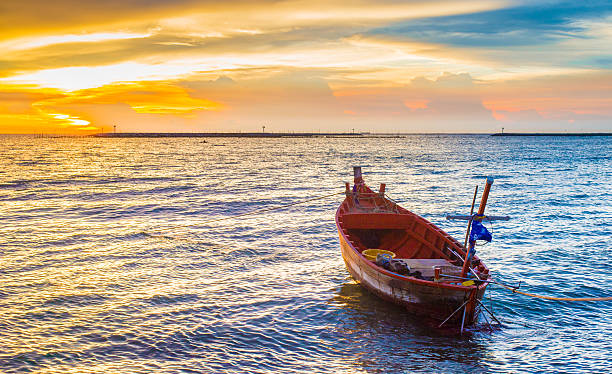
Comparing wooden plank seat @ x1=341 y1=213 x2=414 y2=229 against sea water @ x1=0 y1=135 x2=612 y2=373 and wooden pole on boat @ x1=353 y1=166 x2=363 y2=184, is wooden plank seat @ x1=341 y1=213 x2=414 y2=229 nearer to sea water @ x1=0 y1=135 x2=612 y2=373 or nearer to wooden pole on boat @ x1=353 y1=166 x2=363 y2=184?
sea water @ x1=0 y1=135 x2=612 y2=373

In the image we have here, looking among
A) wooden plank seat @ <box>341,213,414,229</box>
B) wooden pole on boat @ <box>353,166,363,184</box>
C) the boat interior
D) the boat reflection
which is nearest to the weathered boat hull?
the boat reflection

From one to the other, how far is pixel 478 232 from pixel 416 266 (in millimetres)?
3476

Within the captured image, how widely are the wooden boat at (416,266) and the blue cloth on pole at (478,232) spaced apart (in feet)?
1.57

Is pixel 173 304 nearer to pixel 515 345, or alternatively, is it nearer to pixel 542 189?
pixel 515 345

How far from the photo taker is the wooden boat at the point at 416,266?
486 inches

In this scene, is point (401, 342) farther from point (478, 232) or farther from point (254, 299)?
point (254, 299)

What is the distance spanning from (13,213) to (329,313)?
1045 inches

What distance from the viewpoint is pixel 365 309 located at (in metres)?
14.7

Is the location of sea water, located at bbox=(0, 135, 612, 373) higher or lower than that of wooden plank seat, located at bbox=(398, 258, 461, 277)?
lower

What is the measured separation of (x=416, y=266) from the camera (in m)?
15.2

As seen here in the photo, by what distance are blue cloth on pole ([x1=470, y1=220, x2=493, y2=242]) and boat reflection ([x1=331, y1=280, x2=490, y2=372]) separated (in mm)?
2740

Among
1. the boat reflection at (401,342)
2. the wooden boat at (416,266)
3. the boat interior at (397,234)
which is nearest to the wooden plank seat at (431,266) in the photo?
the wooden boat at (416,266)

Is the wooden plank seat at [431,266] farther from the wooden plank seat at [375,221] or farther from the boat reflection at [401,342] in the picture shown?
the wooden plank seat at [375,221]

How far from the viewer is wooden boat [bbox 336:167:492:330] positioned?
40.5 ft
